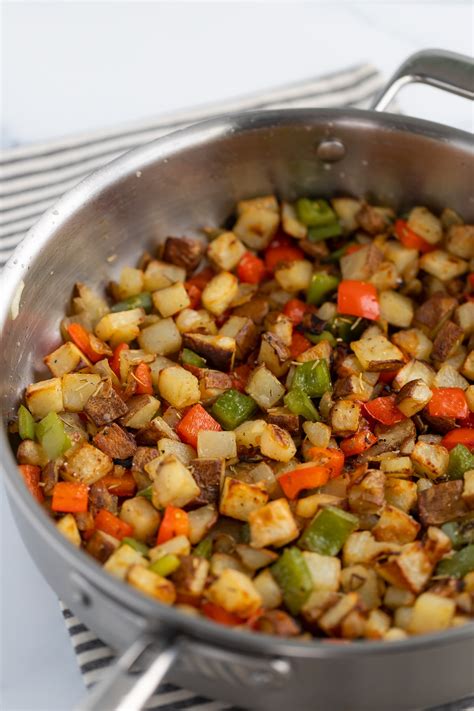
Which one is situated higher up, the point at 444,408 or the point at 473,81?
the point at 473,81

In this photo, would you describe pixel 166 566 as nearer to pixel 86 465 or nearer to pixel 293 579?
pixel 293 579

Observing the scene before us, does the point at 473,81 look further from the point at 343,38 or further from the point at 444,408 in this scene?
the point at 343,38

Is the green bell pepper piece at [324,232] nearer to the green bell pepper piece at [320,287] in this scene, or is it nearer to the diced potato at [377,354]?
the green bell pepper piece at [320,287]

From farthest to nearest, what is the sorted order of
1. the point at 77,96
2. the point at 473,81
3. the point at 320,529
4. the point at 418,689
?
the point at 77,96, the point at 473,81, the point at 320,529, the point at 418,689

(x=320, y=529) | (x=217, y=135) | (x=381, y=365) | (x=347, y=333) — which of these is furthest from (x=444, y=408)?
(x=217, y=135)

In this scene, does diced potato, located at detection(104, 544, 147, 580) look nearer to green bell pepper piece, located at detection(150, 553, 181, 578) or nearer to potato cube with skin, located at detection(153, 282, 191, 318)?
green bell pepper piece, located at detection(150, 553, 181, 578)

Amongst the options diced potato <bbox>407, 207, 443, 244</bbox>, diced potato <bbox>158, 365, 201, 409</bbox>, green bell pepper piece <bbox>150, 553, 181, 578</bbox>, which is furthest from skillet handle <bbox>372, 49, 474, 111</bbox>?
green bell pepper piece <bbox>150, 553, 181, 578</bbox>

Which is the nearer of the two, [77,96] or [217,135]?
[217,135]
